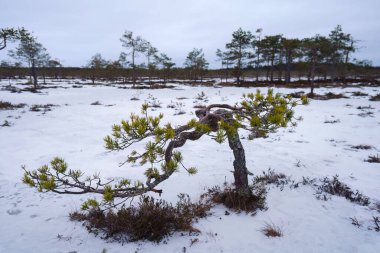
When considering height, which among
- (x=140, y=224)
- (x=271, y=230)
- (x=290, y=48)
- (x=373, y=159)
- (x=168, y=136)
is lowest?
(x=271, y=230)

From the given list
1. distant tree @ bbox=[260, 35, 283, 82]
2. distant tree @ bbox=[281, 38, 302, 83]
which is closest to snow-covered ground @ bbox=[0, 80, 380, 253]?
distant tree @ bbox=[281, 38, 302, 83]

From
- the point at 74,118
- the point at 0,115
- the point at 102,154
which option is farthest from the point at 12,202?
the point at 0,115

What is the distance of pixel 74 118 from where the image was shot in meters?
10.8

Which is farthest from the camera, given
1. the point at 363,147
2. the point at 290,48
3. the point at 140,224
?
the point at 290,48

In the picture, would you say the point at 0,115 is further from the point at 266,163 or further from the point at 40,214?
the point at 266,163

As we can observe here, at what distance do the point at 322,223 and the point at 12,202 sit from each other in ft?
15.6

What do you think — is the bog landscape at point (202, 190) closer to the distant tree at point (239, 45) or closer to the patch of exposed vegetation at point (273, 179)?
the patch of exposed vegetation at point (273, 179)

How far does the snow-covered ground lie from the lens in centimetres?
282

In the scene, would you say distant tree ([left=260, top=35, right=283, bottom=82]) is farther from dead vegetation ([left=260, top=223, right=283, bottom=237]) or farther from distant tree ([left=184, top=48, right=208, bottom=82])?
dead vegetation ([left=260, top=223, right=283, bottom=237])

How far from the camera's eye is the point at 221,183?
14.4 ft

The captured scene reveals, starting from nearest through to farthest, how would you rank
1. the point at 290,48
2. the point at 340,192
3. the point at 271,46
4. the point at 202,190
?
the point at 340,192, the point at 202,190, the point at 290,48, the point at 271,46

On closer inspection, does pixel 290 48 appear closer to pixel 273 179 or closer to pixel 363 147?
pixel 363 147

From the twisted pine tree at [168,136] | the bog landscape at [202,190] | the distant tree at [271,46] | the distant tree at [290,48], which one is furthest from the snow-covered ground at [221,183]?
the distant tree at [271,46]

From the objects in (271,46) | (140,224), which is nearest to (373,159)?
(140,224)
